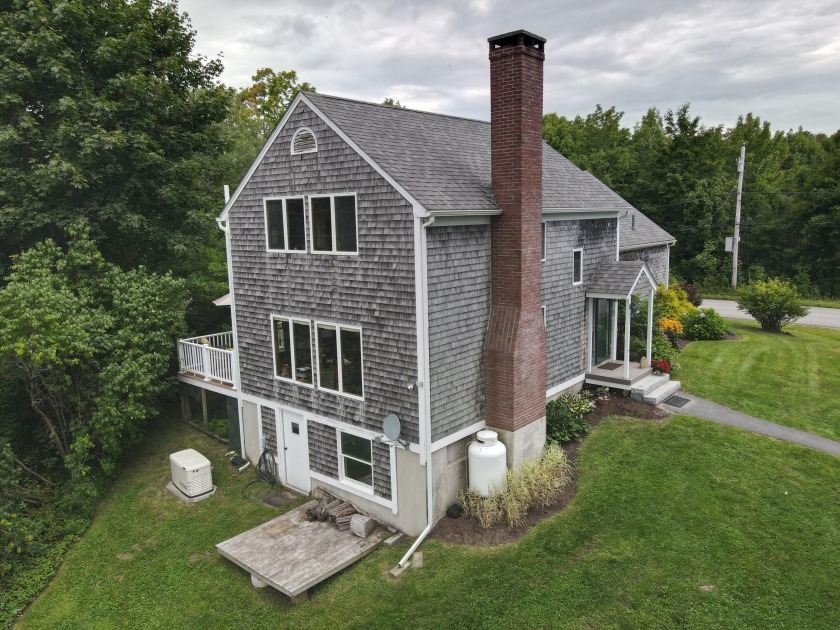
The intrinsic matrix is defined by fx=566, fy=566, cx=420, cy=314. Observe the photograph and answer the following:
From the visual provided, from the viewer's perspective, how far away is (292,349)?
12320 mm

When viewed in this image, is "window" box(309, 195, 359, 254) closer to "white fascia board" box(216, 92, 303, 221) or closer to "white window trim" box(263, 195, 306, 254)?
"white window trim" box(263, 195, 306, 254)

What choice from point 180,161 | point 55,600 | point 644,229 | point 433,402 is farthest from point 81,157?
point 644,229

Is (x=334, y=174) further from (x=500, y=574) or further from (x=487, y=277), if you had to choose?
(x=500, y=574)

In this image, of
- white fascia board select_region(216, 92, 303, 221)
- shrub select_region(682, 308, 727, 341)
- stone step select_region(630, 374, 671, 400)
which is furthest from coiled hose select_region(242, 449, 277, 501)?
shrub select_region(682, 308, 727, 341)

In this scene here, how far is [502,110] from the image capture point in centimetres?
1062

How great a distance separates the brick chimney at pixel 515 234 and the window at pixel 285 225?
3982mm

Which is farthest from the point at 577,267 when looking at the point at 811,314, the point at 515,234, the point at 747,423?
the point at 811,314

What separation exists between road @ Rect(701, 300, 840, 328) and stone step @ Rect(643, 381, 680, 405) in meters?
13.0

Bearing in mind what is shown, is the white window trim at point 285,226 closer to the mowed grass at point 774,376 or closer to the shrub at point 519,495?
the shrub at point 519,495

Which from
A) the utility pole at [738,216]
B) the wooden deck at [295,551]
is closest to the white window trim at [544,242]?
the wooden deck at [295,551]

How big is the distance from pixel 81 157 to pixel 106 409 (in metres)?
6.91

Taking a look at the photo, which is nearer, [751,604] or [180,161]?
[751,604]

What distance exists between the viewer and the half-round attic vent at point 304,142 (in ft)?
36.1

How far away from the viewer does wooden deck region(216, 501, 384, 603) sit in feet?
31.1
